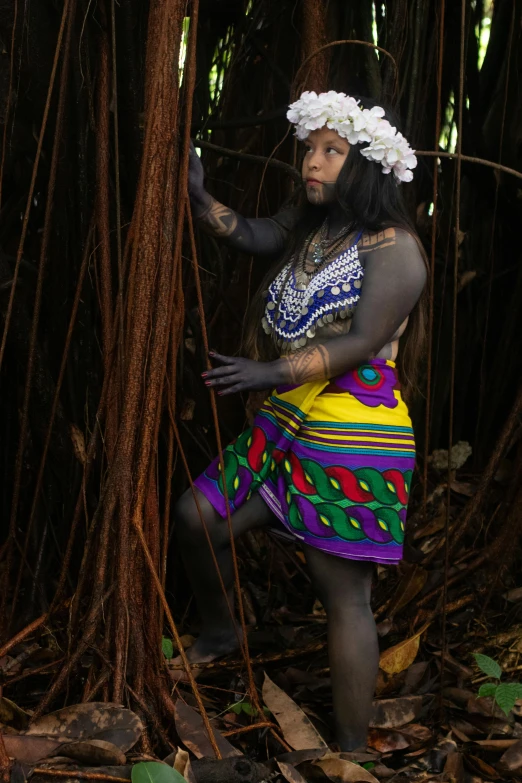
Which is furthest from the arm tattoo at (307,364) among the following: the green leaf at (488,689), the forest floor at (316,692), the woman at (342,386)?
the green leaf at (488,689)

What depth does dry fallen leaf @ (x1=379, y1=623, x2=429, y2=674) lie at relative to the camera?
2426 millimetres

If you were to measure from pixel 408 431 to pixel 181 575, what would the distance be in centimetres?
96

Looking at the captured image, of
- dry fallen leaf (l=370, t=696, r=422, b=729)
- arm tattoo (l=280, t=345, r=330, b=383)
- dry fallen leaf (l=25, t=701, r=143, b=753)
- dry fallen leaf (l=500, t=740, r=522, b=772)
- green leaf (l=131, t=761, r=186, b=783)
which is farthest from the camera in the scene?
dry fallen leaf (l=370, t=696, r=422, b=729)

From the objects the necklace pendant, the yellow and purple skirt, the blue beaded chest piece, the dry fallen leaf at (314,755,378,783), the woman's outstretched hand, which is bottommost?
the dry fallen leaf at (314,755,378,783)

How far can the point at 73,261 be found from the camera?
7.93ft

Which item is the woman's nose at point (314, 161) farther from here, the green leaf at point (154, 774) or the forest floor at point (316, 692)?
the green leaf at point (154, 774)

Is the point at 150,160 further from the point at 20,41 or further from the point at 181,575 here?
the point at 181,575

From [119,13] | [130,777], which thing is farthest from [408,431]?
[119,13]

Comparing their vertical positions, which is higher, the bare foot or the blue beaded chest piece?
the blue beaded chest piece

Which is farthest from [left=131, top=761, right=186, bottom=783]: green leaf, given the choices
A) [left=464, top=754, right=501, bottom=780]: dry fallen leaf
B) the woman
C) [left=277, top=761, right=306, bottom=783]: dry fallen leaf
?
[left=464, top=754, right=501, bottom=780]: dry fallen leaf

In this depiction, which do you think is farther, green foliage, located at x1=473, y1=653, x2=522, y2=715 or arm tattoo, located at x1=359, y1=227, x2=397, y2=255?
green foliage, located at x1=473, y1=653, x2=522, y2=715

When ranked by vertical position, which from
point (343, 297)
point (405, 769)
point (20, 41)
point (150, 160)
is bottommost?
point (405, 769)

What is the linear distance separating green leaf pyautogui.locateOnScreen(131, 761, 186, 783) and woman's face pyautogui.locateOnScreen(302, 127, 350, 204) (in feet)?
3.48

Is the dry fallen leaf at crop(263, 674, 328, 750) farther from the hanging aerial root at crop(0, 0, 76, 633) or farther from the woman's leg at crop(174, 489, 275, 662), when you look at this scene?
the hanging aerial root at crop(0, 0, 76, 633)
